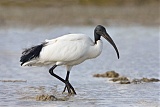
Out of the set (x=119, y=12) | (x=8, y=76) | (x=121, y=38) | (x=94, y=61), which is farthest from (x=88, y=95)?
(x=119, y=12)

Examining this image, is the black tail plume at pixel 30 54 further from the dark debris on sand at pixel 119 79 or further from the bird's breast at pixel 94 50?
the dark debris on sand at pixel 119 79

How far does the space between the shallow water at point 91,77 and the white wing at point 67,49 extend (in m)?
0.65

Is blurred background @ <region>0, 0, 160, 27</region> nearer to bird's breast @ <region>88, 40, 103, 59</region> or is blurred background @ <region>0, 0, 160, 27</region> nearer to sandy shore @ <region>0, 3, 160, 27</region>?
sandy shore @ <region>0, 3, 160, 27</region>

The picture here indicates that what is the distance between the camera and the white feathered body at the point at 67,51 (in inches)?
452

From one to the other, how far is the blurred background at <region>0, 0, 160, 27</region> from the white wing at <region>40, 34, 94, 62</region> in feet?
48.1

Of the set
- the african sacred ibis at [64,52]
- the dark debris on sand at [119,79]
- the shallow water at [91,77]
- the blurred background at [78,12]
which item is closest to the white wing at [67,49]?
the african sacred ibis at [64,52]

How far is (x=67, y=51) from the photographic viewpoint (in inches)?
453

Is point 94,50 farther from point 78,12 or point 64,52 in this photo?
point 78,12

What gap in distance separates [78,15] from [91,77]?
18.0 meters

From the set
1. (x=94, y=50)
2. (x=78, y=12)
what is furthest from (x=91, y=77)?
(x=78, y=12)

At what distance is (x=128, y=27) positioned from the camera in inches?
1083

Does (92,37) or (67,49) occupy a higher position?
(92,37)

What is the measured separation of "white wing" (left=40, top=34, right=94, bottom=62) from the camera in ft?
37.6

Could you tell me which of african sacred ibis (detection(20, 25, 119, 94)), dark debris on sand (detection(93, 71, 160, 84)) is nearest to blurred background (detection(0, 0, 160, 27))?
dark debris on sand (detection(93, 71, 160, 84))
